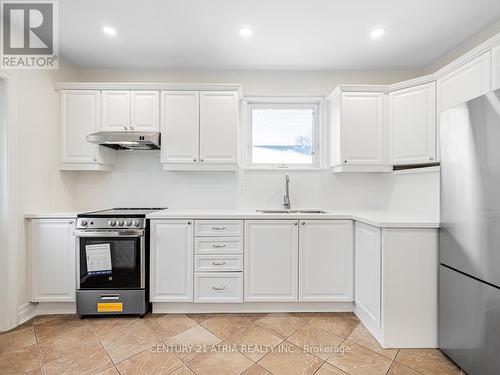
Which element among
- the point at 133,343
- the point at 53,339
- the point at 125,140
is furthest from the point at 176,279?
the point at 125,140

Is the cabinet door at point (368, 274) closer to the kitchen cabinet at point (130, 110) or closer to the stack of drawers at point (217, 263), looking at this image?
the stack of drawers at point (217, 263)

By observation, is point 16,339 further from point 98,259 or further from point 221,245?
point 221,245

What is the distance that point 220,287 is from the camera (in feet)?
7.72

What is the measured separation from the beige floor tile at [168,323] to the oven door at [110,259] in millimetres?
325

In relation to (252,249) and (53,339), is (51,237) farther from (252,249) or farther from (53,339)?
(252,249)

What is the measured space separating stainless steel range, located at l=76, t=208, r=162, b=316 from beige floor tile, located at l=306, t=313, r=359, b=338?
159 cm

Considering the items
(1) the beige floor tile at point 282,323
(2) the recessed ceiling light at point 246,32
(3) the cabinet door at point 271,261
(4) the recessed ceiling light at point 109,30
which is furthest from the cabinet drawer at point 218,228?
(4) the recessed ceiling light at point 109,30

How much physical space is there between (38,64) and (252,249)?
2.81m

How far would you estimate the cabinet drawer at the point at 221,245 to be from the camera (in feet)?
7.74

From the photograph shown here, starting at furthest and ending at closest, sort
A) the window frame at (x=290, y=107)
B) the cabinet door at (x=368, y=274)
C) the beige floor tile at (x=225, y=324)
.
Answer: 1. the window frame at (x=290, y=107)
2. the beige floor tile at (x=225, y=324)
3. the cabinet door at (x=368, y=274)

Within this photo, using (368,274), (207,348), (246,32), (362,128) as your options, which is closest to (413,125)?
(362,128)

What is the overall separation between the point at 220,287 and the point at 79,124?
2.28 metres

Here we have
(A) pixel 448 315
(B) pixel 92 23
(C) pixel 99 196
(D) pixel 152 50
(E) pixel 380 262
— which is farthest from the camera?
(C) pixel 99 196

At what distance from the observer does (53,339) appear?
198cm
